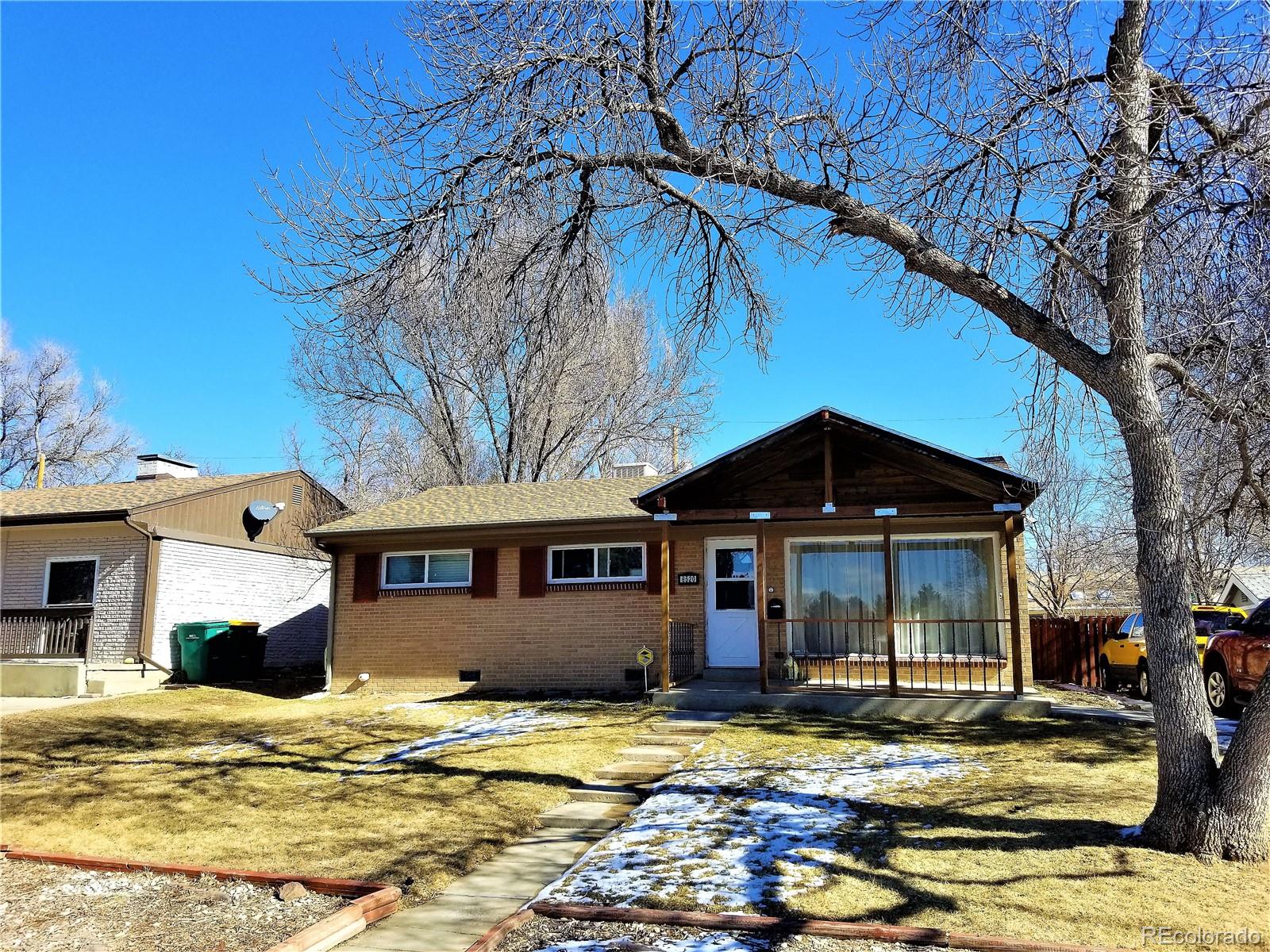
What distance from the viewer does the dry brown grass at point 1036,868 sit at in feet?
16.8

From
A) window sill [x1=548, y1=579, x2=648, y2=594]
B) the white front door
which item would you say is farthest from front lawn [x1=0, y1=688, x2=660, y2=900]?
the white front door

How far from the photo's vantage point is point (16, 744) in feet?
39.1

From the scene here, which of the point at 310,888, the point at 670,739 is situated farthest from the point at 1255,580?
the point at 310,888

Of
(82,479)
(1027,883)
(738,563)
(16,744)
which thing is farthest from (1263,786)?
(82,479)

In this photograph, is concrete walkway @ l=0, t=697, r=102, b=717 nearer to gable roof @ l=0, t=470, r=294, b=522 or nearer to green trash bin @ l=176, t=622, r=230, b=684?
green trash bin @ l=176, t=622, r=230, b=684

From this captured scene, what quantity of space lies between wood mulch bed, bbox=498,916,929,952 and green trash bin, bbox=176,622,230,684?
15.8 m

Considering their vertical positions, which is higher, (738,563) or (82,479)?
A: (82,479)

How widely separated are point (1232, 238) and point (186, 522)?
19978 millimetres

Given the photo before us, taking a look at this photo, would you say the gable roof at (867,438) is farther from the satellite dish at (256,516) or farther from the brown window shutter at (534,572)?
the satellite dish at (256,516)

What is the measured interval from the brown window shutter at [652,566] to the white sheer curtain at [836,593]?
244 centimetres

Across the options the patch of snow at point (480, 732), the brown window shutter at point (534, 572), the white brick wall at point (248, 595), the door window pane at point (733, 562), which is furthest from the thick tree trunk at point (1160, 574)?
the white brick wall at point (248, 595)

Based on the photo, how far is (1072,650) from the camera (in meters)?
19.9

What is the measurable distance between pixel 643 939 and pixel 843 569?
434 inches

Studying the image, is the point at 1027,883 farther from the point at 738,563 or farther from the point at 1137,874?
the point at 738,563
